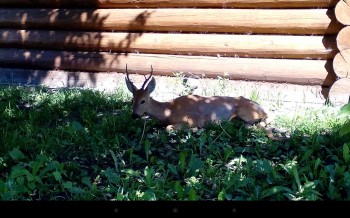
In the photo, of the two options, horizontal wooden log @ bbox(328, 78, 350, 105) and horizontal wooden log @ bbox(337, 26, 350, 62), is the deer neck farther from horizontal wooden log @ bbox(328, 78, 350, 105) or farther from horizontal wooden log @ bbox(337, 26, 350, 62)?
horizontal wooden log @ bbox(337, 26, 350, 62)

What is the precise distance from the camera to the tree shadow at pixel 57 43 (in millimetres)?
9414

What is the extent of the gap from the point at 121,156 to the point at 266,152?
145 cm

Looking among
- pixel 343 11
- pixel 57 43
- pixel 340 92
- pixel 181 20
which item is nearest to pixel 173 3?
pixel 181 20

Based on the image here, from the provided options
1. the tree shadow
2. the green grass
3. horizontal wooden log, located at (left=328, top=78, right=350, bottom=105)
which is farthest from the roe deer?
the tree shadow

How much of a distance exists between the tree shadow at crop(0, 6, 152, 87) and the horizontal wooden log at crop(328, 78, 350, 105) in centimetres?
329

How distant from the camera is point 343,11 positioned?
750cm

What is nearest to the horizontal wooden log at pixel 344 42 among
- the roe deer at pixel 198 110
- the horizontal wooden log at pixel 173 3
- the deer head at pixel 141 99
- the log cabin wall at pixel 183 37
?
the log cabin wall at pixel 183 37

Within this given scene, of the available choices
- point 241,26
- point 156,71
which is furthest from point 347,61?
point 156,71

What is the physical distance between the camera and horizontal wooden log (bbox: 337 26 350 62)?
24.6ft

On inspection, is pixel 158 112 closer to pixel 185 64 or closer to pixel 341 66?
pixel 185 64

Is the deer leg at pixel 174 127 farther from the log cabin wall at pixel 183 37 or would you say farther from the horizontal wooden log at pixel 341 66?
the horizontal wooden log at pixel 341 66

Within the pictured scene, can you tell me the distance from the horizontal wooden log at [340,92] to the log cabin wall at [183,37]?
0.09 m

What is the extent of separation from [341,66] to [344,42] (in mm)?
344

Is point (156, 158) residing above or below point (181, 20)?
below
